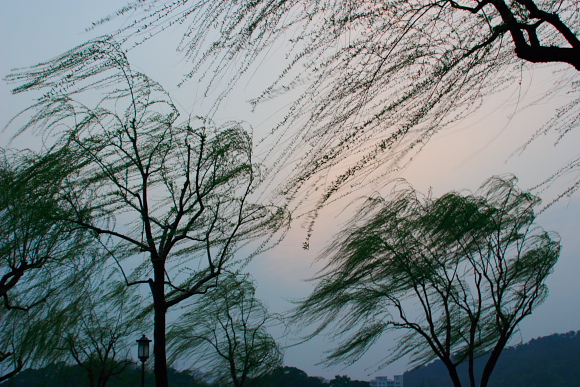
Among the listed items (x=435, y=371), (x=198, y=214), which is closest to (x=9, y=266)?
(x=198, y=214)

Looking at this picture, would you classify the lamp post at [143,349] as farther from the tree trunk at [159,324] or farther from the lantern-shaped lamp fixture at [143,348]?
the tree trunk at [159,324]

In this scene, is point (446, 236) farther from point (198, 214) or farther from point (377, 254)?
point (198, 214)

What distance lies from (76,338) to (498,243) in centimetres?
1072

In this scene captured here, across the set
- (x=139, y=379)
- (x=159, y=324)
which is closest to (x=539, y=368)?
(x=139, y=379)

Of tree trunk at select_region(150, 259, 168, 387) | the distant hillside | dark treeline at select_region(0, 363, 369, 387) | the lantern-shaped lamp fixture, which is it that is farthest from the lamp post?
the distant hillside

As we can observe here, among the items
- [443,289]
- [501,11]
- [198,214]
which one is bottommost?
[501,11]

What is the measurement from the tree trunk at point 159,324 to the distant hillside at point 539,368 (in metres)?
46.7

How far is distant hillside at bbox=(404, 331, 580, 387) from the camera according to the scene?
50.4m

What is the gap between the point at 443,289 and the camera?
979cm

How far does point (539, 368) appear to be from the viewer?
53281 millimetres

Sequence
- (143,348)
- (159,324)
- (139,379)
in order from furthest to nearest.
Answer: (139,379) < (143,348) < (159,324)

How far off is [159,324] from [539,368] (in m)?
56.7

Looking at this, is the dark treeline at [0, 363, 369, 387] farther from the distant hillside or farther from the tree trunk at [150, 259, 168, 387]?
the distant hillside

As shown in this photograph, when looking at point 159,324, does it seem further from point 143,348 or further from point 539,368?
point 539,368
